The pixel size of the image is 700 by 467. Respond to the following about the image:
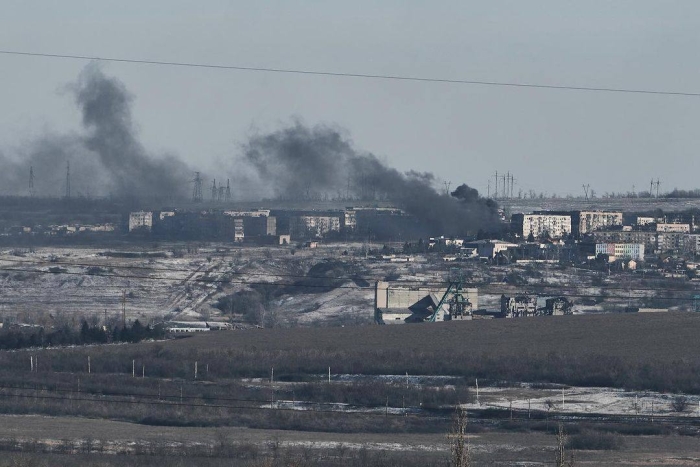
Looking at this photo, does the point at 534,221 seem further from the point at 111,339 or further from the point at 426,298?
the point at 111,339

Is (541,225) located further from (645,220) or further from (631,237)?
(645,220)

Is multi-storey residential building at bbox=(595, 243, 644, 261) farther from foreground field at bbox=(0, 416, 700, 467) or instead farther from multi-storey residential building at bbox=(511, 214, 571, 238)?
foreground field at bbox=(0, 416, 700, 467)

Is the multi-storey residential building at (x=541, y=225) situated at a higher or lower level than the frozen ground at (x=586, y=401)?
higher

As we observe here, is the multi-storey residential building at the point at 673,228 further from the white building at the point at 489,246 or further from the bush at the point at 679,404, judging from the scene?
the bush at the point at 679,404

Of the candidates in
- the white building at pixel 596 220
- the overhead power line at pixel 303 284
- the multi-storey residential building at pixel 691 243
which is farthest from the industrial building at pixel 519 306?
the white building at pixel 596 220

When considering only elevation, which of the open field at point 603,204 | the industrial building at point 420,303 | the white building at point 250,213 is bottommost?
the industrial building at point 420,303

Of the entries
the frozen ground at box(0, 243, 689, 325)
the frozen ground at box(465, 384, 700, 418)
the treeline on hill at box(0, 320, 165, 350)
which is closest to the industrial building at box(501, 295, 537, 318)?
the frozen ground at box(0, 243, 689, 325)
